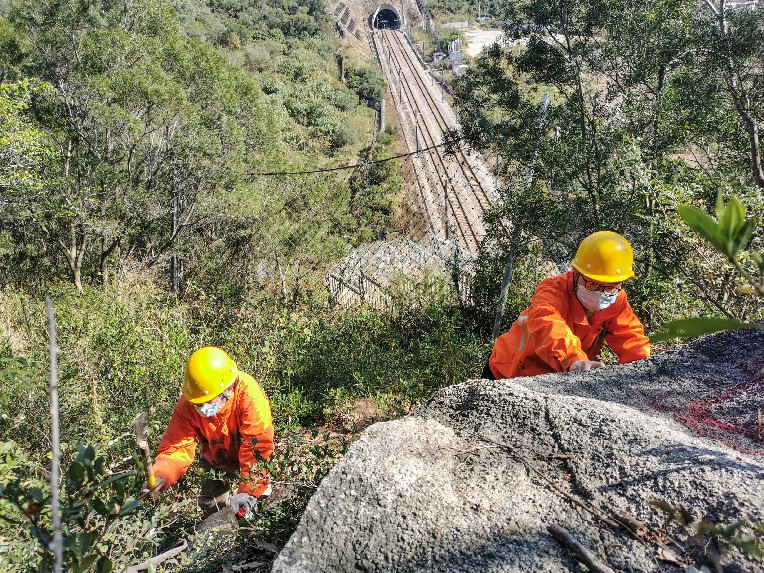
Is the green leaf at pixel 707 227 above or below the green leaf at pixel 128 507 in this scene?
above

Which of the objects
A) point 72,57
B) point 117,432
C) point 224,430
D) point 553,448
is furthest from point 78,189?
point 553,448

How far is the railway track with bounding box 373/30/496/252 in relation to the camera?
78.7ft

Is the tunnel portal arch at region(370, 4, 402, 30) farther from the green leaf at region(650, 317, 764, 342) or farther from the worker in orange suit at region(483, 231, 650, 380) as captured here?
the green leaf at region(650, 317, 764, 342)

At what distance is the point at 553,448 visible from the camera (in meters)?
2.34

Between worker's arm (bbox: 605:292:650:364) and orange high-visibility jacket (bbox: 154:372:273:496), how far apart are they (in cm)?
262

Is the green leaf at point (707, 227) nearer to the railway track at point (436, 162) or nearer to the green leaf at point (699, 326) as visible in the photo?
the green leaf at point (699, 326)

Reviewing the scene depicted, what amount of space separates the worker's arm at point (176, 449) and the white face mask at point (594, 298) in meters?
3.00

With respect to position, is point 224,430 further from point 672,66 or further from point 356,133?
point 356,133

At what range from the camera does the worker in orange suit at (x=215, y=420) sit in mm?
3574

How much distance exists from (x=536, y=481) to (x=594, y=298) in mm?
2006

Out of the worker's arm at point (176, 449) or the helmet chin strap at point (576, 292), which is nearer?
the worker's arm at point (176, 449)

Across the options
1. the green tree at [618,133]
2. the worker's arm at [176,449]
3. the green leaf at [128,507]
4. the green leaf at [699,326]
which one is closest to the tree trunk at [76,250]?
the green tree at [618,133]

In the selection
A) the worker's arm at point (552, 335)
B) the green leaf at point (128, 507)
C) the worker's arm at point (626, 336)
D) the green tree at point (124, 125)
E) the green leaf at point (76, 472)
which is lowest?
the worker's arm at point (626, 336)

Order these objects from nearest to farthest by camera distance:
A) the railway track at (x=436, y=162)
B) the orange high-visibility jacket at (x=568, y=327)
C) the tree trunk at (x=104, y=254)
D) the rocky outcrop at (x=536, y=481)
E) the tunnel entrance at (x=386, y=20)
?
the rocky outcrop at (x=536, y=481)
the orange high-visibility jacket at (x=568, y=327)
the tree trunk at (x=104, y=254)
the railway track at (x=436, y=162)
the tunnel entrance at (x=386, y=20)
